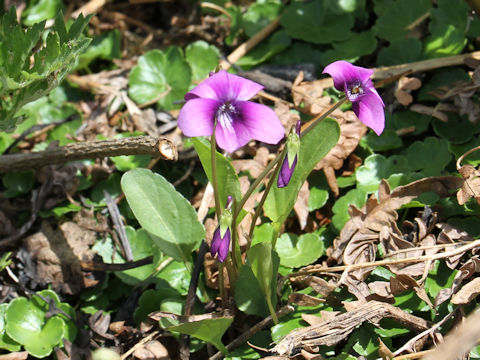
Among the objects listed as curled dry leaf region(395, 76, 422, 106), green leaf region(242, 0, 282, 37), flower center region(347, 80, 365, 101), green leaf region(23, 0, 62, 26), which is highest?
flower center region(347, 80, 365, 101)

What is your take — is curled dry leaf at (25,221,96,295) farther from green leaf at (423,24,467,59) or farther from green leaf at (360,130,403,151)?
green leaf at (423,24,467,59)

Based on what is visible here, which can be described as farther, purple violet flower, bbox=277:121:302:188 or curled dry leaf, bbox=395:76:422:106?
curled dry leaf, bbox=395:76:422:106

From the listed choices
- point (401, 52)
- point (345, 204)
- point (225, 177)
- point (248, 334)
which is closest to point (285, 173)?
point (225, 177)

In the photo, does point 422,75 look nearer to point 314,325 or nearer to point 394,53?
point 394,53

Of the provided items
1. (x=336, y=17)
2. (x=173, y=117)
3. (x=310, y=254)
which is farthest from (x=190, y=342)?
(x=336, y=17)

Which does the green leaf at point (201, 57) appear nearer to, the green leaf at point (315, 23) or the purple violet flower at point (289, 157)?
the green leaf at point (315, 23)

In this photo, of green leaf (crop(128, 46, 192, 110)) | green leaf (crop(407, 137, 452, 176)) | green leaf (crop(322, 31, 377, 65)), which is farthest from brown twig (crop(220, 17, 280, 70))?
green leaf (crop(407, 137, 452, 176))

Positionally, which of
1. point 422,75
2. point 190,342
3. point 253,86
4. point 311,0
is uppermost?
point 253,86
